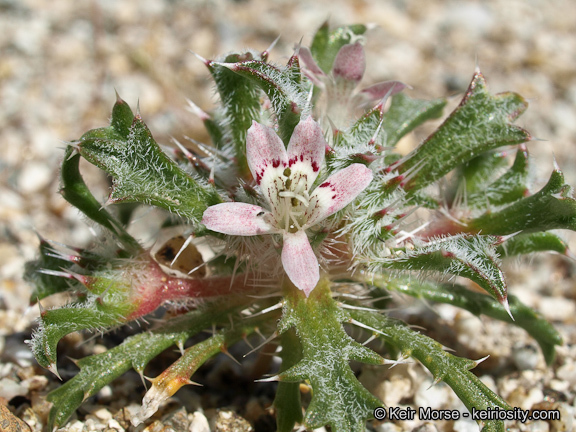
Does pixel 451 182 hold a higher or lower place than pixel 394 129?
lower

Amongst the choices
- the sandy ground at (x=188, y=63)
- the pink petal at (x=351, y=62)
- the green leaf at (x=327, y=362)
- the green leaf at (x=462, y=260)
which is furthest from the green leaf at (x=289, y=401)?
the sandy ground at (x=188, y=63)

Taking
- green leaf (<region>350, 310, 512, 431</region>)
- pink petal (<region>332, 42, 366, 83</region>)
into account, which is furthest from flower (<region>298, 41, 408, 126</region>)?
green leaf (<region>350, 310, 512, 431</region>)

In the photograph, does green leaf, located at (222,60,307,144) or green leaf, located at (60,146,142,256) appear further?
green leaf, located at (60,146,142,256)

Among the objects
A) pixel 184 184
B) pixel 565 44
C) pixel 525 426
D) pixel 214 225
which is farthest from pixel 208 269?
pixel 565 44

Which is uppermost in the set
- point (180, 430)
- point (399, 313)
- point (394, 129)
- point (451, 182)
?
point (394, 129)

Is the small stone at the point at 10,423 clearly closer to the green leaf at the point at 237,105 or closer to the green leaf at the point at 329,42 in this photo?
the green leaf at the point at 237,105

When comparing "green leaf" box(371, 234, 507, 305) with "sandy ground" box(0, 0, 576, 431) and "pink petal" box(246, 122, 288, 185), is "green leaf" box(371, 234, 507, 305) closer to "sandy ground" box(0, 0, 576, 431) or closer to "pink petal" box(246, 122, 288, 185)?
"pink petal" box(246, 122, 288, 185)

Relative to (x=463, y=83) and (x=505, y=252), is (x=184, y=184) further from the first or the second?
(x=463, y=83)
